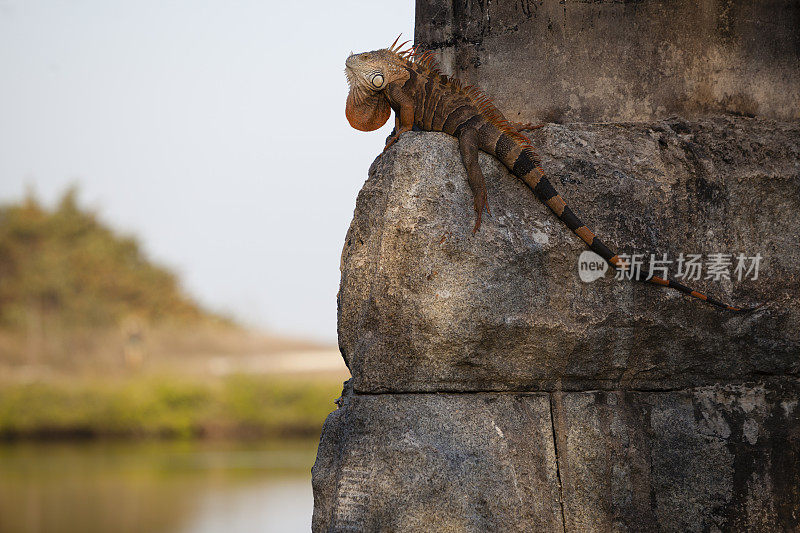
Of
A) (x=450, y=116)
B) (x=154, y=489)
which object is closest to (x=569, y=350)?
(x=450, y=116)

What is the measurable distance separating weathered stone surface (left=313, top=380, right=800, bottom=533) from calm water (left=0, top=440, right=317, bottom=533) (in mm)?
7579

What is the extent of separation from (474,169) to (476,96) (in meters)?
0.40

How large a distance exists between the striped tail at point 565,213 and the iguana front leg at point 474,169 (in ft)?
0.49

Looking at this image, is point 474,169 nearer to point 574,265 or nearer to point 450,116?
point 450,116

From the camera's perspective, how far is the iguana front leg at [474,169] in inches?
114

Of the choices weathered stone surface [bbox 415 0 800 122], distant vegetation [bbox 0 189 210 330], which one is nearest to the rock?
weathered stone surface [bbox 415 0 800 122]

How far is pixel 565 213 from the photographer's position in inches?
116

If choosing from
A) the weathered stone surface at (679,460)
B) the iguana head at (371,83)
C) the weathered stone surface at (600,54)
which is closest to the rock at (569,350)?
the weathered stone surface at (679,460)

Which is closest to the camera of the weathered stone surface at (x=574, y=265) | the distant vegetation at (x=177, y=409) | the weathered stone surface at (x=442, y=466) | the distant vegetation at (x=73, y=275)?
the weathered stone surface at (x=442, y=466)

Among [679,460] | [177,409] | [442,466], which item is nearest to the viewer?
[442,466]

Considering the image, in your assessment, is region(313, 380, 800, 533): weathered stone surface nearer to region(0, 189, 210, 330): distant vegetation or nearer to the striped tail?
the striped tail

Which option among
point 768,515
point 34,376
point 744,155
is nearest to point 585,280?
point 744,155

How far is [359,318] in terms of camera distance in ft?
9.57

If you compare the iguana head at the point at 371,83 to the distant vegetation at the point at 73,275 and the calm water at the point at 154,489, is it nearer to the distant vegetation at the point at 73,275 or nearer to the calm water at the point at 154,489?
the calm water at the point at 154,489
